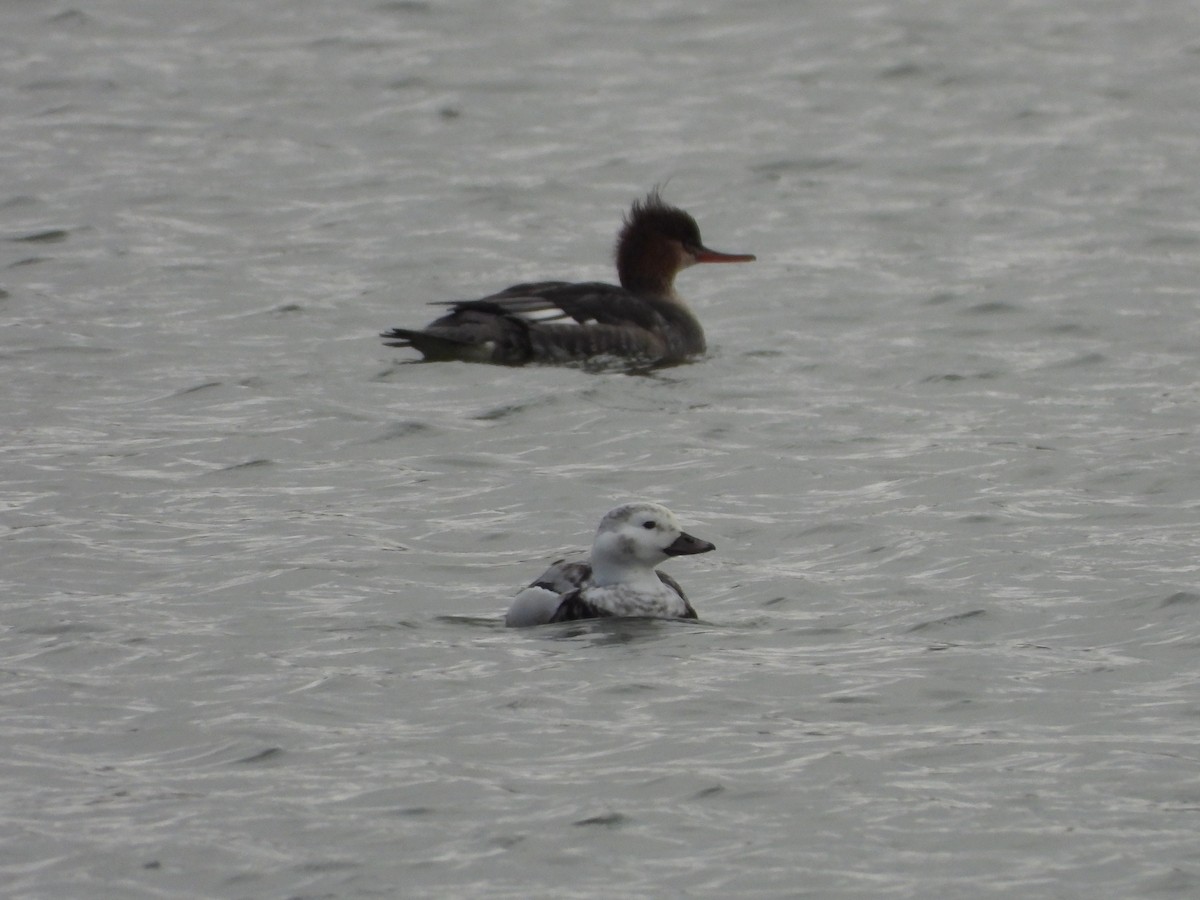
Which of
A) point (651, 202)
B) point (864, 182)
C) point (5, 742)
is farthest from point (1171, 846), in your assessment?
point (864, 182)

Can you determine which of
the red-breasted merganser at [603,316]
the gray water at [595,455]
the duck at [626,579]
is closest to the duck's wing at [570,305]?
the red-breasted merganser at [603,316]

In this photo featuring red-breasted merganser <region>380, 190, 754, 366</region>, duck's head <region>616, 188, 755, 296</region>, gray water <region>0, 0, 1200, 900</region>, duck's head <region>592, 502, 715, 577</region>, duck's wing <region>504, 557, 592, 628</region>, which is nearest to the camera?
gray water <region>0, 0, 1200, 900</region>

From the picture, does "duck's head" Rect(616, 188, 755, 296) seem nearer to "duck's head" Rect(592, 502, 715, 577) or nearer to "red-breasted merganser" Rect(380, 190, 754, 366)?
"red-breasted merganser" Rect(380, 190, 754, 366)

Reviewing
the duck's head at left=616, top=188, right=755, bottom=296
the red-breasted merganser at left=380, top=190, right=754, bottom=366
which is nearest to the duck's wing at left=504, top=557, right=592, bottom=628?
the red-breasted merganser at left=380, top=190, right=754, bottom=366

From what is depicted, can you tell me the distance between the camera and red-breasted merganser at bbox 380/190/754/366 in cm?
1472

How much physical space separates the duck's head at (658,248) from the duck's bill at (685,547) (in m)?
6.63

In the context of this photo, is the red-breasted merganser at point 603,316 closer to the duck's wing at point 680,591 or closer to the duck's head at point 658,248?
the duck's head at point 658,248

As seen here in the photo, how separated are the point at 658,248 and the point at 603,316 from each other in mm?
1118

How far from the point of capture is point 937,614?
9.58 m

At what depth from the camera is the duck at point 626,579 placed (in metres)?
9.46

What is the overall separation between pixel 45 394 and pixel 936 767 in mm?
7569

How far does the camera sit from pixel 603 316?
50.0 feet

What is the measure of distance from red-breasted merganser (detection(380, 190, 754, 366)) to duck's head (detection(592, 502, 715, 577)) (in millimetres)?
4991

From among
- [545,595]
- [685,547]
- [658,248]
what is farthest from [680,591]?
[658,248]
